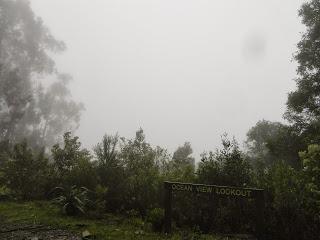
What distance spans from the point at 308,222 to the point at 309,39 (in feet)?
44.2

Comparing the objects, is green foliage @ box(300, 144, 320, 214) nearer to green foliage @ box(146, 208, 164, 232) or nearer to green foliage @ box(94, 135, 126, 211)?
green foliage @ box(146, 208, 164, 232)

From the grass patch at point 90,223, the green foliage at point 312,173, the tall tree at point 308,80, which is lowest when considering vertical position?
the grass patch at point 90,223

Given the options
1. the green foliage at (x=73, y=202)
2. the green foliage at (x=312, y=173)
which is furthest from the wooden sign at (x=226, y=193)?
the green foliage at (x=73, y=202)

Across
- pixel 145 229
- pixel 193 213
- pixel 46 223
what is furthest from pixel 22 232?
pixel 193 213

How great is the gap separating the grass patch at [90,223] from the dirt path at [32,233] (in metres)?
0.32

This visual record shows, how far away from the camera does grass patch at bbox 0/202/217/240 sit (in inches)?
286

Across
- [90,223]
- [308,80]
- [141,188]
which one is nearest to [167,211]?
[90,223]

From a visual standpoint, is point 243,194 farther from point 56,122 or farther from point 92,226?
point 56,122

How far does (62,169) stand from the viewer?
13836 millimetres

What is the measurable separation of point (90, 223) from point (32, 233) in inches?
60.4

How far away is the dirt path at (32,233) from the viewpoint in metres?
6.79

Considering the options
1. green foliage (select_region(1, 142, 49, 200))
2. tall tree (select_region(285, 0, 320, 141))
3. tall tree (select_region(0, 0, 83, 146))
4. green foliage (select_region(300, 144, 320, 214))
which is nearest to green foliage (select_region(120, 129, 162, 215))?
green foliage (select_region(1, 142, 49, 200))

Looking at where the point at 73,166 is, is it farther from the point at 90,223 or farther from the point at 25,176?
A: the point at 90,223

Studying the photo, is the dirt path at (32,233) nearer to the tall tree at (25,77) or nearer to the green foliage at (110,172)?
the green foliage at (110,172)
